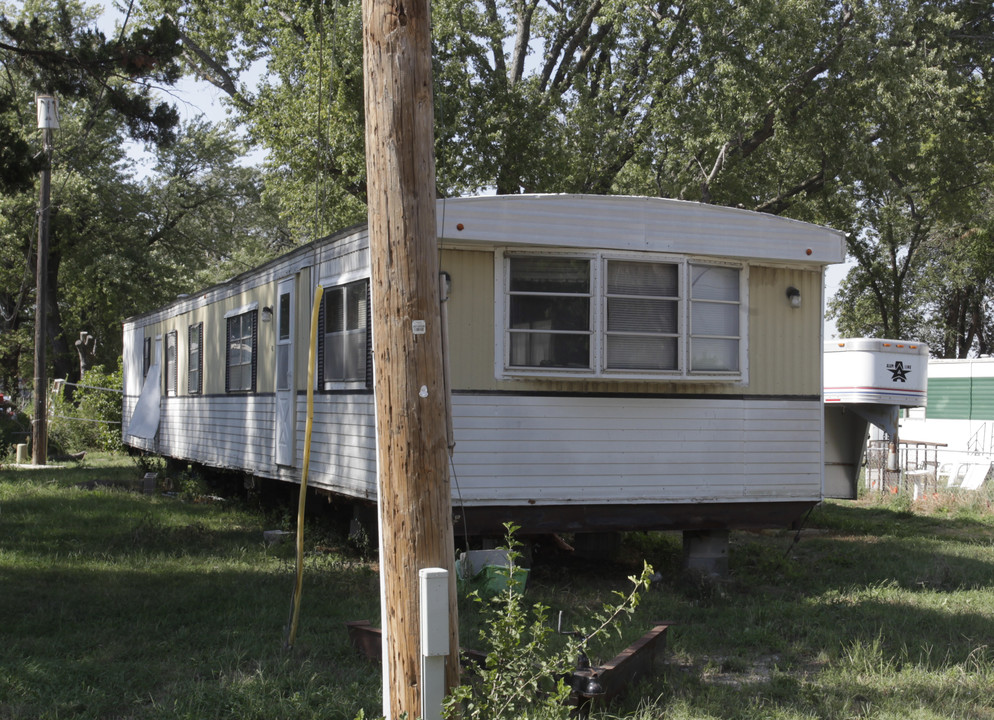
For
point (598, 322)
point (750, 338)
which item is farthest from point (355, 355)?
point (750, 338)

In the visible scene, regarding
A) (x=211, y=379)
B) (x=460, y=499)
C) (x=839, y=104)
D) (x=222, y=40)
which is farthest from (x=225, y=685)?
(x=222, y=40)

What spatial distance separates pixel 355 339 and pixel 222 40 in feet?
53.2

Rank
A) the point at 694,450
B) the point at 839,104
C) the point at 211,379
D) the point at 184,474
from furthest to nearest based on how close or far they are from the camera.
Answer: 1. the point at 839,104
2. the point at 184,474
3. the point at 211,379
4. the point at 694,450

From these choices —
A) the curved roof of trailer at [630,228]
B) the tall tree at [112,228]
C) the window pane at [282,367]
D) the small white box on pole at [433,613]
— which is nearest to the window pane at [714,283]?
the curved roof of trailer at [630,228]

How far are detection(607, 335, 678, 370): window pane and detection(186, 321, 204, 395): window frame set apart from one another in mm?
7618

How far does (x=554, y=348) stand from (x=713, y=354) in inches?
53.1

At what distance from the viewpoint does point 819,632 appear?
252 inches

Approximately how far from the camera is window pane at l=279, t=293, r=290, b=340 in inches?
398

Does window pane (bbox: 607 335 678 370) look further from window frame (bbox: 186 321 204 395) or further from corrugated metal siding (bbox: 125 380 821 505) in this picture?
window frame (bbox: 186 321 204 395)

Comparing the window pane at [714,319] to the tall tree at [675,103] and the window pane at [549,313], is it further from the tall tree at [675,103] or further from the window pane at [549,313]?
the tall tree at [675,103]

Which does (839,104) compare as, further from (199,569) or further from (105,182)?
(105,182)

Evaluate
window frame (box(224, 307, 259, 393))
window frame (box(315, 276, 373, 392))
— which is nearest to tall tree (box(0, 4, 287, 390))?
window frame (box(224, 307, 259, 393))

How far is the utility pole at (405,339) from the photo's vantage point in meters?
3.90

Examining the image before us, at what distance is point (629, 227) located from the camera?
7785 millimetres
